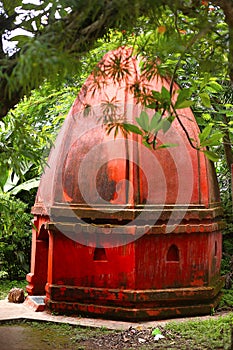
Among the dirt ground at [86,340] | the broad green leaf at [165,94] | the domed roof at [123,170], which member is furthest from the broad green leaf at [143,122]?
the domed roof at [123,170]

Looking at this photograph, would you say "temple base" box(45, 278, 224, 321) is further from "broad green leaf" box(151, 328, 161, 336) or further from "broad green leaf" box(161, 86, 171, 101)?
"broad green leaf" box(161, 86, 171, 101)

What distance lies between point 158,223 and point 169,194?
0.43 metres

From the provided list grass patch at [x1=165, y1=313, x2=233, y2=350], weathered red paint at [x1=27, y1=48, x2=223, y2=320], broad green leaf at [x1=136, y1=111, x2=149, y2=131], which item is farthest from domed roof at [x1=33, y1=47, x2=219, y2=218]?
broad green leaf at [x1=136, y1=111, x2=149, y2=131]

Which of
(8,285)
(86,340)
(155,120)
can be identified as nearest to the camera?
(155,120)

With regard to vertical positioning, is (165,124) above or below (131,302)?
above

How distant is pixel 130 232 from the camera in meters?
6.28

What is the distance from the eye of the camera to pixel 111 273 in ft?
21.0

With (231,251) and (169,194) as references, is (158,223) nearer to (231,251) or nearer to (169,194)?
(169,194)

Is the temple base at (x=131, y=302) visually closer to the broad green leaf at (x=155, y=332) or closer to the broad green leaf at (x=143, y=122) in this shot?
the broad green leaf at (x=155, y=332)

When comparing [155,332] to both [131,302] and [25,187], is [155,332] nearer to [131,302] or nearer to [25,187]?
[131,302]

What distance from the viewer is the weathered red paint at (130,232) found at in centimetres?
632

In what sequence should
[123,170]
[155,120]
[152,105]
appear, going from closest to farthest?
[155,120], [152,105], [123,170]

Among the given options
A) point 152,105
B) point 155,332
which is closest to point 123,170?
point 155,332

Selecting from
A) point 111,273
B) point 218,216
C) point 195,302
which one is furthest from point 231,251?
point 111,273
